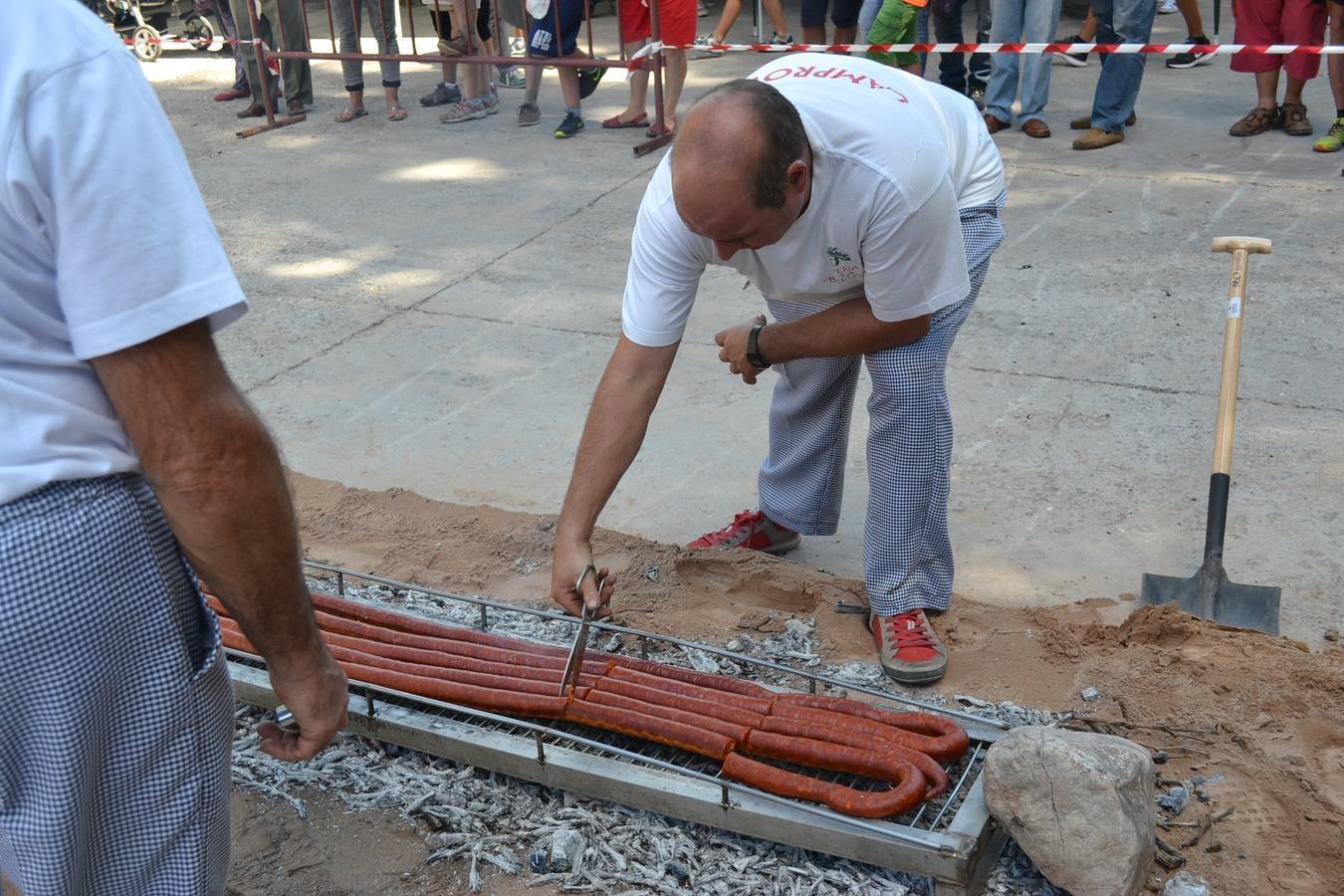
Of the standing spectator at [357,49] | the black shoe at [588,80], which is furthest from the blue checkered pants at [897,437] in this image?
the standing spectator at [357,49]

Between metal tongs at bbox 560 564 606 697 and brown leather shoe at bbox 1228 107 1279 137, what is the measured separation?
683cm

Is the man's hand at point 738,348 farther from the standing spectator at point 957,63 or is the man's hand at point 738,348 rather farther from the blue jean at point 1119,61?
the standing spectator at point 957,63

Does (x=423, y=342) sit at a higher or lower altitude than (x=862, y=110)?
lower

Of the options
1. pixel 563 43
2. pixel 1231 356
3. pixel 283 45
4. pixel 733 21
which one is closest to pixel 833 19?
pixel 733 21

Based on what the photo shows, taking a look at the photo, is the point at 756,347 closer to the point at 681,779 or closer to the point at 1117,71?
the point at 681,779

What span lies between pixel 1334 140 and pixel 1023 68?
1.96 metres

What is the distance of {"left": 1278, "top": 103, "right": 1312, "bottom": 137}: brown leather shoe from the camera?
26.3ft

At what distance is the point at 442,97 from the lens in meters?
10.1

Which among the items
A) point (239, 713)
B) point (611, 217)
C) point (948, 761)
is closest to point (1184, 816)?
point (948, 761)

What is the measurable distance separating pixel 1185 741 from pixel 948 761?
684 millimetres

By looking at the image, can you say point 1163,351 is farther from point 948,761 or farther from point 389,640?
point 389,640

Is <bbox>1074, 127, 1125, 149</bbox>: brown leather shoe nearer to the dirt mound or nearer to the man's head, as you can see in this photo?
the dirt mound

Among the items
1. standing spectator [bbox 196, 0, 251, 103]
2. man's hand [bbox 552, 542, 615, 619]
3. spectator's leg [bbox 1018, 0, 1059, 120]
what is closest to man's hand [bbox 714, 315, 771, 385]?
man's hand [bbox 552, 542, 615, 619]

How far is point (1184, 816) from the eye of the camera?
9.29 ft
